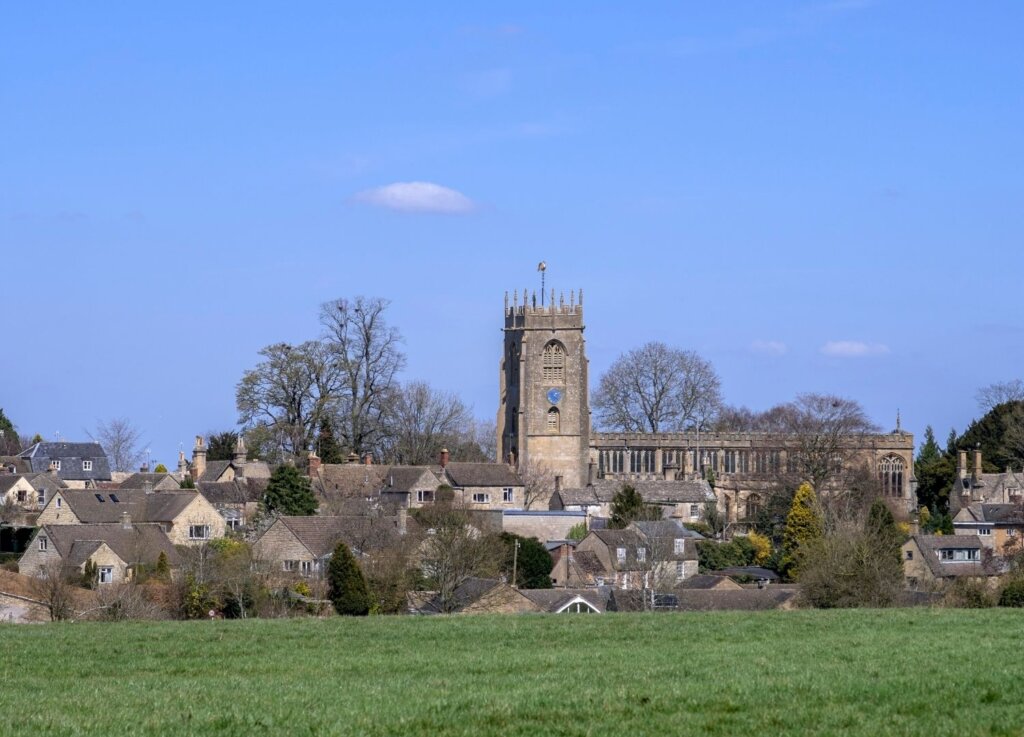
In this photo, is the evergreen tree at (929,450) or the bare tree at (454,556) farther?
the evergreen tree at (929,450)

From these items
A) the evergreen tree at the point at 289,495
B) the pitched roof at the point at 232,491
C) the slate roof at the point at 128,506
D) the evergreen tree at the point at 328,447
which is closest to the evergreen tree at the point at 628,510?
the evergreen tree at the point at 289,495

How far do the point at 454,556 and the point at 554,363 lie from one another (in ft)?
130

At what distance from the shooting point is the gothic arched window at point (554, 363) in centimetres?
9269

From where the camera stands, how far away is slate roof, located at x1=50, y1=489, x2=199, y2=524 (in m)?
68.8

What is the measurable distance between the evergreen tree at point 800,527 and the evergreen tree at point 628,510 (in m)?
6.94

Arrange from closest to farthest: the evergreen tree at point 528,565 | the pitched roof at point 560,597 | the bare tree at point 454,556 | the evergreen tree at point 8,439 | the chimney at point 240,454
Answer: the pitched roof at point 560,597 < the bare tree at point 454,556 < the evergreen tree at point 528,565 < the chimney at point 240,454 < the evergreen tree at point 8,439

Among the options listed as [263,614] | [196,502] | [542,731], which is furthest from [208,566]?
[542,731]

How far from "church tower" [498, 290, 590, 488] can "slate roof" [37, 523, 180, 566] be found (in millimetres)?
30100

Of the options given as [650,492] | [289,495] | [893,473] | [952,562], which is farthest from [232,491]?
[893,473]

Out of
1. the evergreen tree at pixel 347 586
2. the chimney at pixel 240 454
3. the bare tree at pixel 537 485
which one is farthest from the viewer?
the bare tree at pixel 537 485

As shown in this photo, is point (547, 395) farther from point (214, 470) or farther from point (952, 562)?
point (952, 562)

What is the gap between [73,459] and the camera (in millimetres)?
90750

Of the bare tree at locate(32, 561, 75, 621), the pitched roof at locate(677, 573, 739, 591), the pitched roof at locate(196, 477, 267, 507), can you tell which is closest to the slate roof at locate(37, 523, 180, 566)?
the bare tree at locate(32, 561, 75, 621)

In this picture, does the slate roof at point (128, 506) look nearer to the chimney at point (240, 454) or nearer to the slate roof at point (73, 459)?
the chimney at point (240, 454)
